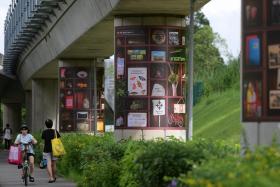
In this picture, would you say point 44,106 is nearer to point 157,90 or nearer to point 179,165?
point 157,90

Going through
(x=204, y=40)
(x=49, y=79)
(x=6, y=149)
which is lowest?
(x=6, y=149)

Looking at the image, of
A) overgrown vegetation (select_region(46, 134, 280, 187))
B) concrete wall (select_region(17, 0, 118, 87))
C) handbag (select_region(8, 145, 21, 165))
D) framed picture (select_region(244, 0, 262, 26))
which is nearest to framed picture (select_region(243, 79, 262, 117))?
overgrown vegetation (select_region(46, 134, 280, 187))

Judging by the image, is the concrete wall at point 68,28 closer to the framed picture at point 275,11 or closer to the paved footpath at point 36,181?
the paved footpath at point 36,181

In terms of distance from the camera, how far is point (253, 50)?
991cm

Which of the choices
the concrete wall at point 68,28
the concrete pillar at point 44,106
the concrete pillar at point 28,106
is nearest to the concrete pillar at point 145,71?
the concrete wall at point 68,28

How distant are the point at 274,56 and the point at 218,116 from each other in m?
24.9

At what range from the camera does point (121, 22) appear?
21922 mm

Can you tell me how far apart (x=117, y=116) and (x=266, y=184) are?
53.0ft

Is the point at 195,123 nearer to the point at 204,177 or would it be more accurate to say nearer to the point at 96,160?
the point at 96,160

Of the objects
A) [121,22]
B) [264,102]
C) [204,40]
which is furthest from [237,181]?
[204,40]

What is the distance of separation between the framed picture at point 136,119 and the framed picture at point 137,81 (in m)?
0.55

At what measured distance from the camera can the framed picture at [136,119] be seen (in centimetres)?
2220

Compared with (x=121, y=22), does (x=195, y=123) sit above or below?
below

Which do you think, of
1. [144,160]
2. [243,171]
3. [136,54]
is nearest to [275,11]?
[243,171]
